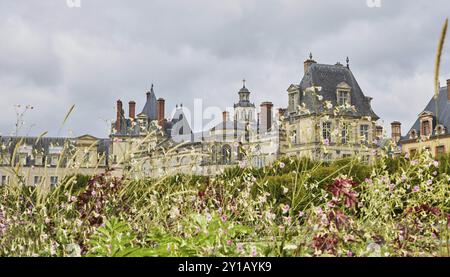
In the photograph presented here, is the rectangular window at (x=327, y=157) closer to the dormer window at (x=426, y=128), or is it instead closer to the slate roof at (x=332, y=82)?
the dormer window at (x=426, y=128)

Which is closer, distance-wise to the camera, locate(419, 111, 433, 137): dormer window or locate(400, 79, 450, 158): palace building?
locate(400, 79, 450, 158): palace building

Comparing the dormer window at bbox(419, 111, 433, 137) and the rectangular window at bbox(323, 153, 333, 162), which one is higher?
the dormer window at bbox(419, 111, 433, 137)

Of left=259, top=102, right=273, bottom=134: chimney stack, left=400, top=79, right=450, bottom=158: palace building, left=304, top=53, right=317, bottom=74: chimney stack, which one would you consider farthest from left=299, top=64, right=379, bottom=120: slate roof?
left=400, top=79, right=450, bottom=158: palace building

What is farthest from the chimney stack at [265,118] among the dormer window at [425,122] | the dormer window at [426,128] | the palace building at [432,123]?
the dormer window at [426,128]

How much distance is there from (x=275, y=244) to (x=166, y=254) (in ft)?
2.10

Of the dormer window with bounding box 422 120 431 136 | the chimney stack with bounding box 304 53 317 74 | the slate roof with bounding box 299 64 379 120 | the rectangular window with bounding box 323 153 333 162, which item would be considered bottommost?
the rectangular window with bounding box 323 153 333 162

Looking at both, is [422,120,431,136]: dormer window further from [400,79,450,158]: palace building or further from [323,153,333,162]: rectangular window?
[323,153,333,162]: rectangular window

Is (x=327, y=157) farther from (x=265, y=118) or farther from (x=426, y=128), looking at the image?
(x=426, y=128)

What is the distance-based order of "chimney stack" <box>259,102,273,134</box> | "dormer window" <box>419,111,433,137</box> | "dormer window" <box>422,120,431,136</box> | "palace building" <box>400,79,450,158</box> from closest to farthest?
"palace building" <box>400,79,450,158</box>
"dormer window" <box>419,111,433,137</box>
"chimney stack" <box>259,102,273,134</box>
"dormer window" <box>422,120,431,136</box>

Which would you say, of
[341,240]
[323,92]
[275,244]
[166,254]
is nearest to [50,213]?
[166,254]

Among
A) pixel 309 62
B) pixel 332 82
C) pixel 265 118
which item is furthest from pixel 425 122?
pixel 265 118

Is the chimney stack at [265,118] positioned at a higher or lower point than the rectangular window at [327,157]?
higher

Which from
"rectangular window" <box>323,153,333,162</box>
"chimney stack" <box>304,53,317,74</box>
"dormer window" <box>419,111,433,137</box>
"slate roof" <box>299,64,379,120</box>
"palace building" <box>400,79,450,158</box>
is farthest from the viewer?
"chimney stack" <box>304,53,317,74</box>
